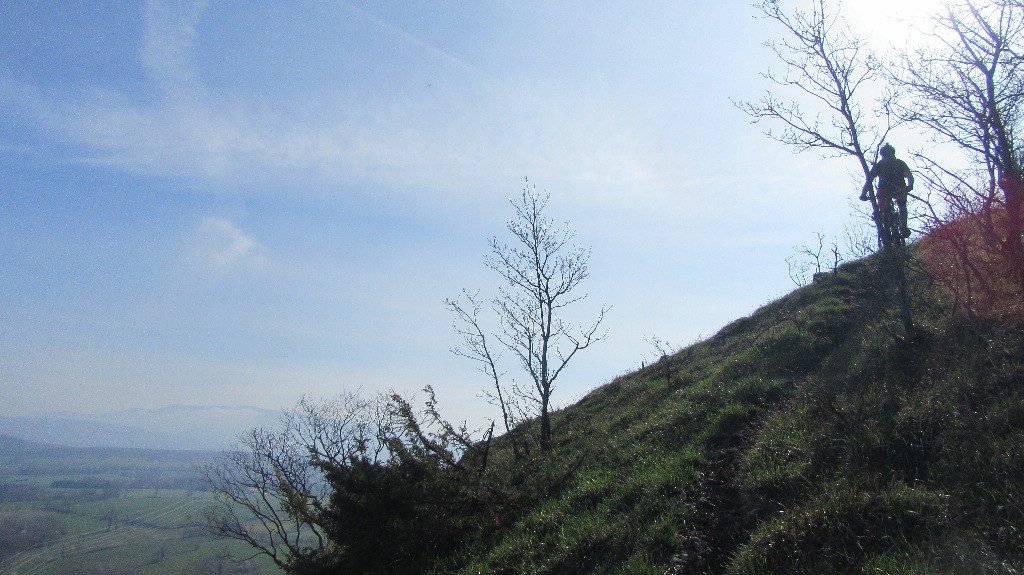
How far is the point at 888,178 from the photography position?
1120cm

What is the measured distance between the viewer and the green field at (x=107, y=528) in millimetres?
64188

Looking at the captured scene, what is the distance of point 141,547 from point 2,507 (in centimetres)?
4152

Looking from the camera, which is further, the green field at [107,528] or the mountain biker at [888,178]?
the green field at [107,528]

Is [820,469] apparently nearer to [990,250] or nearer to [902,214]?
[990,250]

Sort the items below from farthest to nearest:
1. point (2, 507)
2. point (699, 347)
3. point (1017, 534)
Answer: point (2, 507), point (699, 347), point (1017, 534)

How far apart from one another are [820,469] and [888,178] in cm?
722

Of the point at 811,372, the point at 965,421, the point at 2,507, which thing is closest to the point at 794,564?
the point at 965,421

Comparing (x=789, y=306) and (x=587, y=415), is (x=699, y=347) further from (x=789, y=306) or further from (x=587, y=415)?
(x=587, y=415)

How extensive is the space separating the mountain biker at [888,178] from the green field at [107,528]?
3162 centimetres

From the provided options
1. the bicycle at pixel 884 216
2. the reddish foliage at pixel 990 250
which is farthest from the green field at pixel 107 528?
the reddish foliage at pixel 990 250

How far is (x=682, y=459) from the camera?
915 cm

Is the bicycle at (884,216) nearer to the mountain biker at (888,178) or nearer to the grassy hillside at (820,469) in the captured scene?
the mountain biker at (888,178)

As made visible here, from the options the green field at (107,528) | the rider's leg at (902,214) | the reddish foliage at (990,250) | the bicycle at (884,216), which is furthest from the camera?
the green field at (107,528)

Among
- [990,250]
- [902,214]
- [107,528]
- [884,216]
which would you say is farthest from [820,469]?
[107,528]
